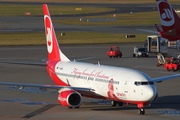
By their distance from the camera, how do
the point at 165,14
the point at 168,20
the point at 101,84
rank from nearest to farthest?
the point at 101,84 → the point at 168,20 → the point at 165,14

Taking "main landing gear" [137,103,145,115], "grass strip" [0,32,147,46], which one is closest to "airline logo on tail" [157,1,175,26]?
"grass strip" [0,32,147,46]

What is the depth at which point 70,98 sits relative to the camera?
4131 cm

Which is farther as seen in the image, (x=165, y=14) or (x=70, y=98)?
(x=165, y=14)

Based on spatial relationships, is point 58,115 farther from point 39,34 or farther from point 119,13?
point 119,13

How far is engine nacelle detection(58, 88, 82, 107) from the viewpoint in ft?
135

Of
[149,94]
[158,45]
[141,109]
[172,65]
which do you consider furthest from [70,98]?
[158,45]

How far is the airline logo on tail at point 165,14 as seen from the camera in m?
72.7

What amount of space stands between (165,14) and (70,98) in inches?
1364

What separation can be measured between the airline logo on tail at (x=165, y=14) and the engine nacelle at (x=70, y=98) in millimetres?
33678

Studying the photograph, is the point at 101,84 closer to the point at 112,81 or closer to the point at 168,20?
the point at 112,81

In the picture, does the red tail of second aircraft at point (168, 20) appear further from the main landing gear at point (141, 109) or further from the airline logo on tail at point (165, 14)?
the main landing gear at point (141, 109)

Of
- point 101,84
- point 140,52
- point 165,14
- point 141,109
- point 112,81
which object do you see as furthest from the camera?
point 140,52

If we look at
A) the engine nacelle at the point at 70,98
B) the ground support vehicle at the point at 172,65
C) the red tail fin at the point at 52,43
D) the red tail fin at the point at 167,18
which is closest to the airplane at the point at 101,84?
the engine nacelle at the point at 70,98

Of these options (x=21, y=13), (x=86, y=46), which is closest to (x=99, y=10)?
(x=21, y=13)
